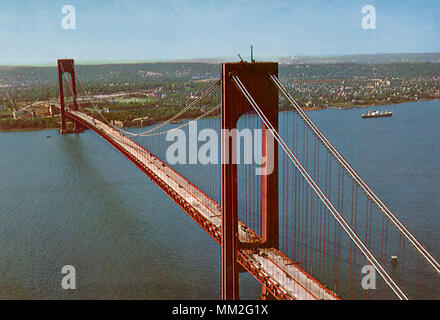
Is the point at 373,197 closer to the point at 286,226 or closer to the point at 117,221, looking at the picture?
the point at 286,226

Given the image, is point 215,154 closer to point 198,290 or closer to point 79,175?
point 79,175

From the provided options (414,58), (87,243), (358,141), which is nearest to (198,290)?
(87,243)

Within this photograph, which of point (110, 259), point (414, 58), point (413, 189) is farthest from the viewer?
point (414, 58)

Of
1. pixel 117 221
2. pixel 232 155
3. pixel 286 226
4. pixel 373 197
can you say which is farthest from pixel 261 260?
pixel 117 221

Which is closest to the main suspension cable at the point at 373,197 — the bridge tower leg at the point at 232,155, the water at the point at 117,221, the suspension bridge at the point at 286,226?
the suspension bridge at the point at 286,226

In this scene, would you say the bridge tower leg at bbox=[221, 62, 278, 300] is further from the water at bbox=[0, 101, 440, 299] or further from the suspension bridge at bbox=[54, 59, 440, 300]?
the water at bbox=[0, 101, 440, 299]

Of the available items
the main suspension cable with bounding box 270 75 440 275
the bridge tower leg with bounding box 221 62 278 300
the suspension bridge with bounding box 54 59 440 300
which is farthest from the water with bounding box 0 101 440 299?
the main suspension cable with bounding box 270 75 440 275
